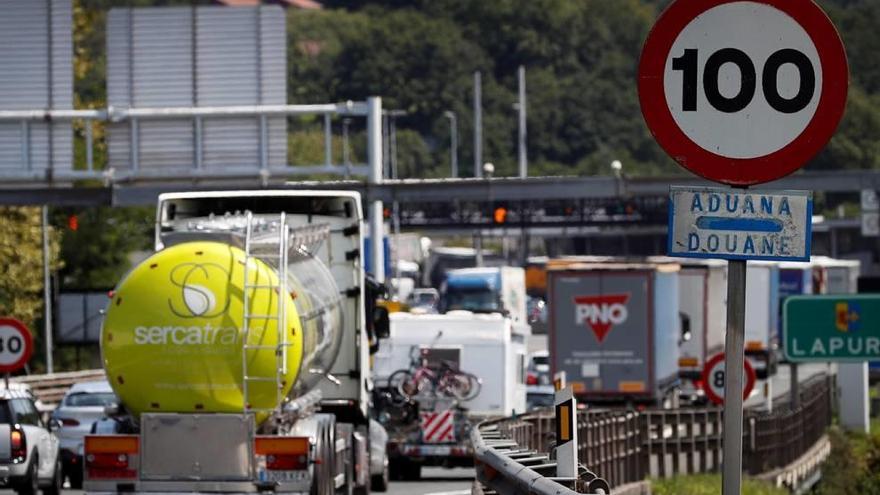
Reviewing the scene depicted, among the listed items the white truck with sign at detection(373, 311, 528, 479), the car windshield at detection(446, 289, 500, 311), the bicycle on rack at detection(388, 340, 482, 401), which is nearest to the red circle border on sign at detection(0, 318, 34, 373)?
the white truck with sign at detection(373, 311, 528, 479)

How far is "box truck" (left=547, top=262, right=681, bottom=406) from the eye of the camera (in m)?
39.4

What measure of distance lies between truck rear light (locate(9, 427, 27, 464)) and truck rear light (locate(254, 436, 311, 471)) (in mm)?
7402

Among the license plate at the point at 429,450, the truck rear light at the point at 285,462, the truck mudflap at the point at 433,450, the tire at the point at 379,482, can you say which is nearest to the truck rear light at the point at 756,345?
the truck mudflap at the point at 433,450

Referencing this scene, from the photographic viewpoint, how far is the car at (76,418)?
31031 mm

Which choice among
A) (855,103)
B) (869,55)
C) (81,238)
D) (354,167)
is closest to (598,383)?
(354,167)

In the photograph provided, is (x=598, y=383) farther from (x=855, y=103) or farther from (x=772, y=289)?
(x=855, y=103)

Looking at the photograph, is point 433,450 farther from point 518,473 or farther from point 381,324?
point 518,473

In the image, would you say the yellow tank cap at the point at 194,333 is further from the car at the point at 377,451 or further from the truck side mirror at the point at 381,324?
the car at the point at 377,451

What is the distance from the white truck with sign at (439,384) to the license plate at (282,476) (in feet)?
43.5

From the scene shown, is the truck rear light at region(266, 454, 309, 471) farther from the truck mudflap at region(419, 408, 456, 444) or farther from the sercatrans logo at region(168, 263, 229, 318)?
the truck mudflap at region(419, 408, 456, 444)

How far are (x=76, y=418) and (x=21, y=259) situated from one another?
29311mm

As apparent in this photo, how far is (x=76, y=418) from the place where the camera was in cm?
3109

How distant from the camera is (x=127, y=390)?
60.7 feet

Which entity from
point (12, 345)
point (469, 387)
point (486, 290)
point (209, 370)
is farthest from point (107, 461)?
point (486, 290)
